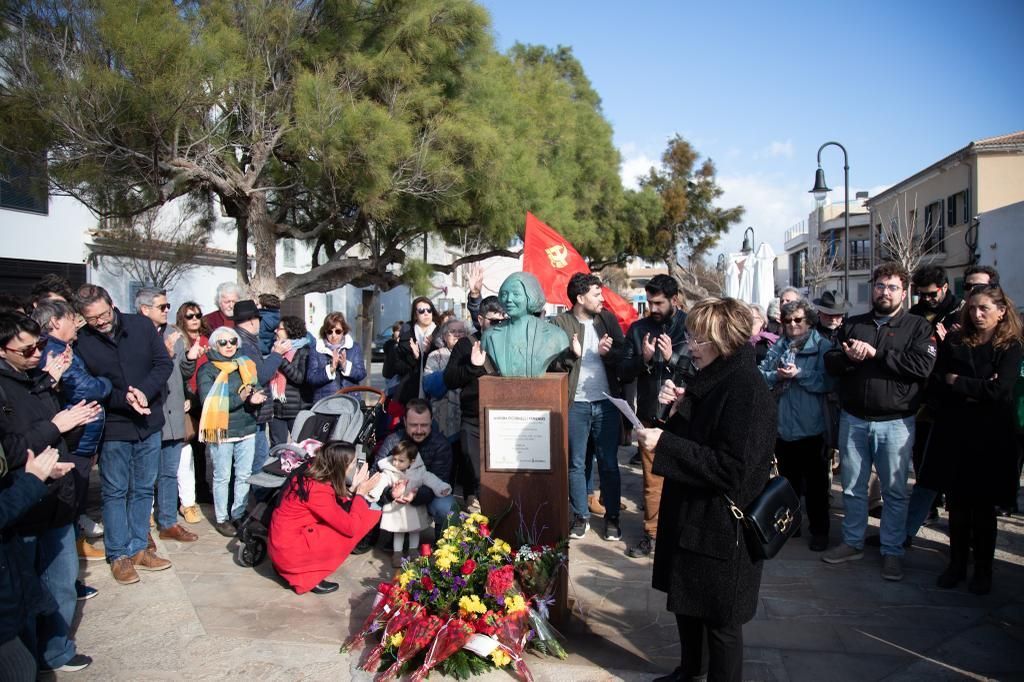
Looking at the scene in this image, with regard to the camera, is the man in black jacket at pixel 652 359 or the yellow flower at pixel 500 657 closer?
the yellow flower at pixel 500 657

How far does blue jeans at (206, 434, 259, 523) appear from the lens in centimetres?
600

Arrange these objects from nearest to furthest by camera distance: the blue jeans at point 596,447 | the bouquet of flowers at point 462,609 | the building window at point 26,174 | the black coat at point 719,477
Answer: the black coat at point 719,477
the bouquet of flowers at point 462,609
the blue jeans at point 596,447
the building window at point 26,174

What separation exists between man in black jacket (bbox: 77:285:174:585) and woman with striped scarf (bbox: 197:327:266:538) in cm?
57

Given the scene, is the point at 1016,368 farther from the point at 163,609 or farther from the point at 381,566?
the point at 163,609

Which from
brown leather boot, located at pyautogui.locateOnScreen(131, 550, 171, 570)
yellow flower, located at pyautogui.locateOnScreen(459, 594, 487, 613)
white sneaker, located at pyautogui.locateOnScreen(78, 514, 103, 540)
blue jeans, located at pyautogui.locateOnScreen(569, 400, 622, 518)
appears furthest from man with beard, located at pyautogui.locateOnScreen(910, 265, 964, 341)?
white sneaker, located at pyautogui.locateOnScreen(78, 514, 103, 540)

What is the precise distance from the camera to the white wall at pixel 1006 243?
23.9m

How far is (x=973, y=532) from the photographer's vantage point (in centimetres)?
469

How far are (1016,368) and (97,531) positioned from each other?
21.9 ft

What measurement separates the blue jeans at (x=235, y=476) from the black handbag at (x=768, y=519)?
4.36 meters

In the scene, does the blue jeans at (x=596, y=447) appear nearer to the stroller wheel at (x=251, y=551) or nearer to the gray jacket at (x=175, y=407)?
the stroller wheel at (x=251, y=551)

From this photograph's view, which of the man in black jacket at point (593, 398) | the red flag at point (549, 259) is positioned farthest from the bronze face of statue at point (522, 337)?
the red flag at point (549, 259)

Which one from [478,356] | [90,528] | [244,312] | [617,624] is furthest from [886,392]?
[90,528]

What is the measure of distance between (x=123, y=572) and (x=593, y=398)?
349 cm

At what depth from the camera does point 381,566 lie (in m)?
5.37
